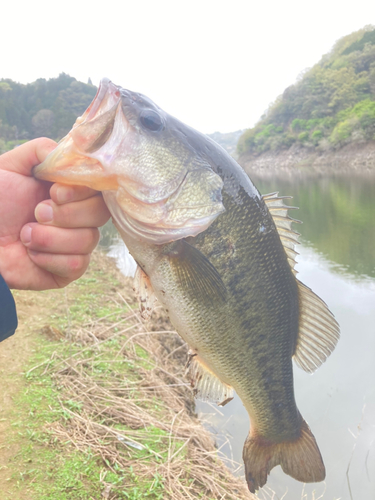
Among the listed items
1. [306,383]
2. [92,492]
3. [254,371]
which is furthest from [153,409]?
[306,383]

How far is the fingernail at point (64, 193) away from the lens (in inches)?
55.2

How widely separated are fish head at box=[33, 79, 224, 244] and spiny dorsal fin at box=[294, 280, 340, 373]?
835 millimetres

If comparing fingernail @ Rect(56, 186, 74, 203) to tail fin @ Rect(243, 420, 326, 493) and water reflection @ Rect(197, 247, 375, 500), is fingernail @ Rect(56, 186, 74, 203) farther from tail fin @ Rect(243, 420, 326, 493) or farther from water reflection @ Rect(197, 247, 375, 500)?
water reflection @ Rect(197, 247, 375, 500)

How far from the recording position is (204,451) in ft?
10.7

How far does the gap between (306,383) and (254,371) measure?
4249mm

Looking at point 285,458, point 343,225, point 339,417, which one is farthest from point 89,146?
point 343,225

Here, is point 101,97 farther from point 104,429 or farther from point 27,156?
point 104,429

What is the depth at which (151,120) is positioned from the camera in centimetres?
143

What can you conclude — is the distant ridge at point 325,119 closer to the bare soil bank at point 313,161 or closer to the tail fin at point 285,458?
the bare soil bank at point 313,161

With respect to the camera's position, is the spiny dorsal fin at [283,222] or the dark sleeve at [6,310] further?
the spiny dorsal fin at [283,222]

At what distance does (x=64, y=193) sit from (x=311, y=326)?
1.49 metres

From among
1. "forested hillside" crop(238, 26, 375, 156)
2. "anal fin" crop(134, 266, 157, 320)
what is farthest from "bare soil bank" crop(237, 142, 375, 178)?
"anal fin" crop(134, 266, 157, 320)

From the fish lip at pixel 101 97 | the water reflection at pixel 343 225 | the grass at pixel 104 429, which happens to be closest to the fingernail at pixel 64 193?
the fish lip at pixel 101 97

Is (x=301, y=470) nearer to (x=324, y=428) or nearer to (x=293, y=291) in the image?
(x=293, y=291)
